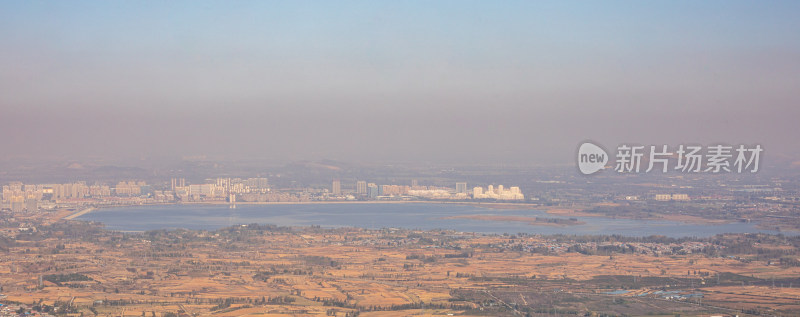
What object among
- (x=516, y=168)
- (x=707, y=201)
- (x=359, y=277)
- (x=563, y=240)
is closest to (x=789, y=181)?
(x=707, y=201)

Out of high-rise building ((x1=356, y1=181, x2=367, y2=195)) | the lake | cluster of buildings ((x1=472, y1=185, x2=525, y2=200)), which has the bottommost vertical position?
the lake

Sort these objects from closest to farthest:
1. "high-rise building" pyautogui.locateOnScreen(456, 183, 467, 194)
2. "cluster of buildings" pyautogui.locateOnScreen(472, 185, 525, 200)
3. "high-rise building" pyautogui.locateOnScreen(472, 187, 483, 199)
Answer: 1. "cluster of buildings" pyautogui.locateOnScreen(472, 185, 525, 200)
2. "high-rise building" pyautogui.locateOnScreen(472, 187, 483, 199)
3. "high-rise building" pyautogui.locateOnScreen(456, 183, 467, 194)

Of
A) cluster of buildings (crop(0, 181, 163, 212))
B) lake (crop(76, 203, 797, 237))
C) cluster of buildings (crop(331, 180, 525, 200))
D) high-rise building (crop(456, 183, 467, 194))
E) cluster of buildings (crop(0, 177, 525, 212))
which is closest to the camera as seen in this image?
lake (crop(76, 203, 797, 237))

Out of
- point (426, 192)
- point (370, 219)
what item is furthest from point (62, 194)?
point (426, 192)

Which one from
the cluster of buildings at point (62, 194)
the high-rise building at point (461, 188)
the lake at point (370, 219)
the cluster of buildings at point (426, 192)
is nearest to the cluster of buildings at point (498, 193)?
the cluster of buildings at point (426, 192)

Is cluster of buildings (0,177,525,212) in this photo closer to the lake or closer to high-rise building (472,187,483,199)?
high-rise building (472,187,483,199)

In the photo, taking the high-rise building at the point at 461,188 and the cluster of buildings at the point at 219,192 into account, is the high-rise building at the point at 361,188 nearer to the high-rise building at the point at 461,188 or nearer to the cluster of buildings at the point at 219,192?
the cluster of buildings at the point at 219,192

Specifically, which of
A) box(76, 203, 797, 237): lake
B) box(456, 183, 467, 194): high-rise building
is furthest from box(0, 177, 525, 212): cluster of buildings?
box(76, 203, 797, 237): lake

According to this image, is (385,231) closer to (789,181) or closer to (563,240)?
(563,240)
